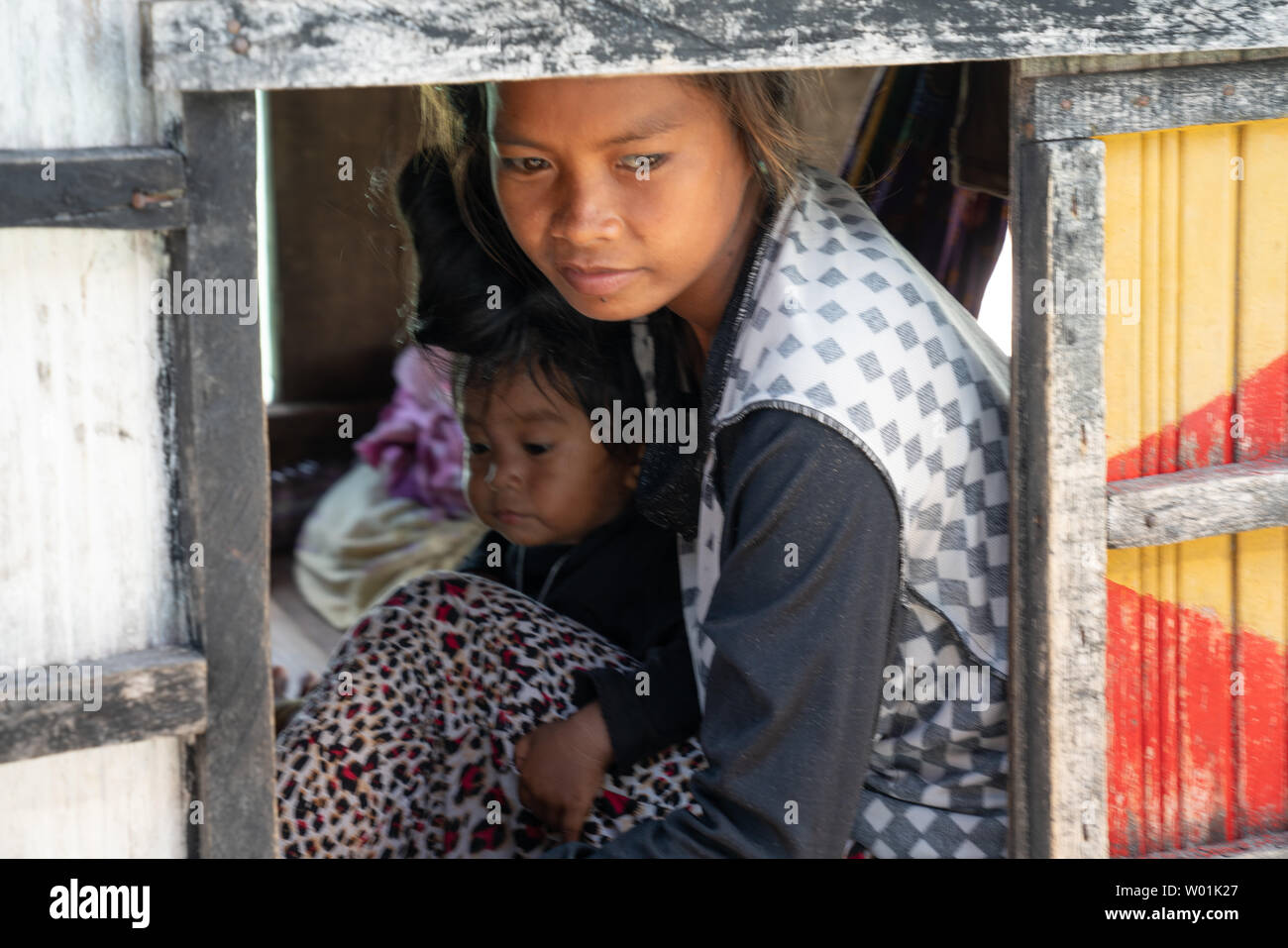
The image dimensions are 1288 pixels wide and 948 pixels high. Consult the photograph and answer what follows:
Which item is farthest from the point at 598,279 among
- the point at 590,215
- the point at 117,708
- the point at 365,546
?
the point at 365,546

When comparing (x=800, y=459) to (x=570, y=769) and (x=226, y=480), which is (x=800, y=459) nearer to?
(x=226, y=480)

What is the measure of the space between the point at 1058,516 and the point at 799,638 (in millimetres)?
312

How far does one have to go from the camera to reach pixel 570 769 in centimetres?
196

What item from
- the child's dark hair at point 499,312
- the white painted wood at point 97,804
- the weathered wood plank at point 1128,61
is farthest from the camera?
the child's dark hair at point 499,312

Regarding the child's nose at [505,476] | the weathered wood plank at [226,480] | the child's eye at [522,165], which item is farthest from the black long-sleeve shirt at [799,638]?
the child's nose at [505,476]

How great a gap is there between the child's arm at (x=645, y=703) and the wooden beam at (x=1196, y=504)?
27.7 inches

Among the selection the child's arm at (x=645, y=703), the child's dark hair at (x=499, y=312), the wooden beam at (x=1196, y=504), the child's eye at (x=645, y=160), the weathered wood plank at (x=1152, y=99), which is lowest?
the child's arm at (x=645, y=703)

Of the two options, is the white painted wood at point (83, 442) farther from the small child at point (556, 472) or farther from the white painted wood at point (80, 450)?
the small child at point (556, 472)

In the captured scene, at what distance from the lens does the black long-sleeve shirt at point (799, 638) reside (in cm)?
148

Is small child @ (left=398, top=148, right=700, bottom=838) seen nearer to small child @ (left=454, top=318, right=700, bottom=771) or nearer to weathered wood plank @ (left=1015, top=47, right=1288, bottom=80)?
small child @ (left=454, top=318, right=700, bottom=771)

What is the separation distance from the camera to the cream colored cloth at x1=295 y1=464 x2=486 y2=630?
3.93 metres

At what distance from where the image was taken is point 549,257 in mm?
1688

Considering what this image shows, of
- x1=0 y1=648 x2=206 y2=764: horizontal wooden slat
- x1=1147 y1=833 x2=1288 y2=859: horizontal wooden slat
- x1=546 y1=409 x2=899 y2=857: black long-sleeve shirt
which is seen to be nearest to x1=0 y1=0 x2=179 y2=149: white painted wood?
x1=0 y1=648 x2=206 y2=764: horizontal wooden slat
